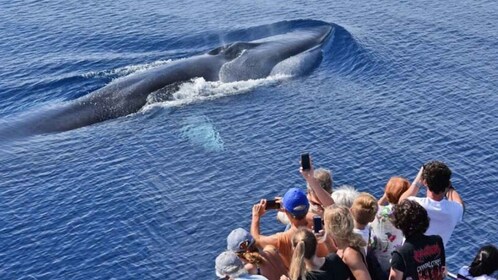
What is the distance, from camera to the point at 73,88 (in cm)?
4088

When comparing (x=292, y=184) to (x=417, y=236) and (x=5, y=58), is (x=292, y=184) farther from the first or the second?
(x=5, y=58)

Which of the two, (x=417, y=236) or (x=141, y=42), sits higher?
(x=417, y=236)

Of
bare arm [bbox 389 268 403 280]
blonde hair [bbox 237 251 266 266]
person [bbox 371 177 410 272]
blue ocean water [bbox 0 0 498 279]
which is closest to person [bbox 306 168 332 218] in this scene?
person [bbox 371 177 410 272]

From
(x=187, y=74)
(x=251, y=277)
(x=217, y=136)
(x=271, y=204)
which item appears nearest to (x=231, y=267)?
(x=251, y=277)

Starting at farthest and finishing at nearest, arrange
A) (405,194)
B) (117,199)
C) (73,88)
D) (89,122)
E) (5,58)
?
(5,58) < (73,88) < (89,122) < (117,199) < (405,194)

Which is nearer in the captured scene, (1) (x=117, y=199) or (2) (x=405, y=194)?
(2) (x=405, y=194)

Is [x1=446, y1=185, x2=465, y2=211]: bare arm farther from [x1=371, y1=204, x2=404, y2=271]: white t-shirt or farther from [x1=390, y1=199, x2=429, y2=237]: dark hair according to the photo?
[x1=390, y1=199, x2=429, y2=237]: dark hair

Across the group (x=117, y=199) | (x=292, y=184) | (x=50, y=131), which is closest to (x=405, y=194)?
(x=292, y=184)

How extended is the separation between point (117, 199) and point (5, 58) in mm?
21170

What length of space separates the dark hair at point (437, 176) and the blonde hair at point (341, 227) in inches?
84.2

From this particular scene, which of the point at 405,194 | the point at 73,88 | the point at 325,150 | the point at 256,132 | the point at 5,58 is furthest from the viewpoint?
the point at 5,58

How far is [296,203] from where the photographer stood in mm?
14523

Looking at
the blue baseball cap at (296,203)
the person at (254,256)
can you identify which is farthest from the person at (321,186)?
the person at (254,256)

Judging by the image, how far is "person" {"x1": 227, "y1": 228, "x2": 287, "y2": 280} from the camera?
46.6 feet
